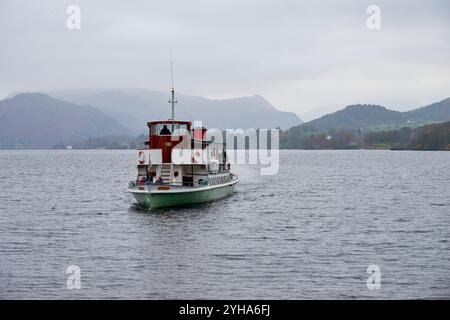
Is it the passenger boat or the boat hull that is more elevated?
the passenger boat

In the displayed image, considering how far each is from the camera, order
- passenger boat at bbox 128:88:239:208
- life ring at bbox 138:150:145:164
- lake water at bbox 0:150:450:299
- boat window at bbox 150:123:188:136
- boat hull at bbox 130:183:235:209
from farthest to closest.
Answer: boat window at bbox 150:123:188:136
life ring at bbox 138:150:145:164
passenger boat at bbox 128:88:239:208
boat hull at bbox 130:183:235:209
lake water at bbox 0:150:450:299

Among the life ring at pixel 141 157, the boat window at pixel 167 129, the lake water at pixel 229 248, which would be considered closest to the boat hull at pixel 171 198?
the lake water at pixel 229 248

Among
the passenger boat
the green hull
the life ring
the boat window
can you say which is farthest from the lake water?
the boat window

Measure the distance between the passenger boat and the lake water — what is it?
5.42 ft

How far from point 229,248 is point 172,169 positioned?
2189 cm

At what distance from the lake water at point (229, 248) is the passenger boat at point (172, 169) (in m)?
1.65

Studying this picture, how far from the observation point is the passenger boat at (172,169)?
6034 centimetres

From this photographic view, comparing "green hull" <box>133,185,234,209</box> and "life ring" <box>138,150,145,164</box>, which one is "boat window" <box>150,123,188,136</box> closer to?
"life ring" <box>138,150,145,164</box>

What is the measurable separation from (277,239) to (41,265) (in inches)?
686

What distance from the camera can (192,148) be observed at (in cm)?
6688

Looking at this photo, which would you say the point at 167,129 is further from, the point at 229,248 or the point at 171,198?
the point at 229,248

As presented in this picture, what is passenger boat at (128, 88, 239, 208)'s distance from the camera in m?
60.3

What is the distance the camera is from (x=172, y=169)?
209 ft
